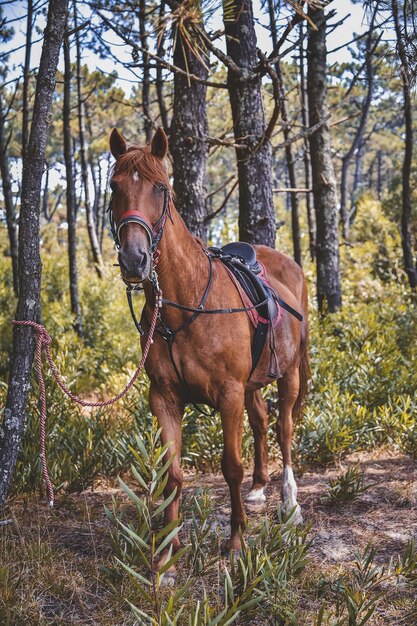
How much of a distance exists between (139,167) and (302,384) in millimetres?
3034

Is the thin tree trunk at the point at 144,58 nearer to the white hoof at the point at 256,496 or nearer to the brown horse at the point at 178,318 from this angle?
the brown horse at the point at 178,318

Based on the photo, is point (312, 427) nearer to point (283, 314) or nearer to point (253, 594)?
point (283, 314)

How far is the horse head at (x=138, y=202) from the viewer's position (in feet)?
8.99

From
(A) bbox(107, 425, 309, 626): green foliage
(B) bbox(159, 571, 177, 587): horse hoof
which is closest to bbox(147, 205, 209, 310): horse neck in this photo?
(A) bbox(107, 425, 309, 626): green foliage

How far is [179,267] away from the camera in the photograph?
3367mm

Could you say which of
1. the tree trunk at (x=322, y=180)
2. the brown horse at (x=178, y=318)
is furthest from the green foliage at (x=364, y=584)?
the tree trunk at (x=322, y=180)

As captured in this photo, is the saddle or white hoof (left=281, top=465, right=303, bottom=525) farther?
white hoof (left=281, top=465, right=303, bottom=525)

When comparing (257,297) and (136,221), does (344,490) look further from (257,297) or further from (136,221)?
(136,221)

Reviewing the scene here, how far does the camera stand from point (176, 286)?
3.37 meters

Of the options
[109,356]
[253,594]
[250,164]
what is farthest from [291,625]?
[109,356]

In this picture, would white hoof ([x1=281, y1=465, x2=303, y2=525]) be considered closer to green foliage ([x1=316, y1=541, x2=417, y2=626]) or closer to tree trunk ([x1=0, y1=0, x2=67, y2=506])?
green foliage ([x1=316, y1=541, x2=417, y2=626])

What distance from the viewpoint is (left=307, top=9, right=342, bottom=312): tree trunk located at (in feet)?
30.1

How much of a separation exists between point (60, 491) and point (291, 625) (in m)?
2.50

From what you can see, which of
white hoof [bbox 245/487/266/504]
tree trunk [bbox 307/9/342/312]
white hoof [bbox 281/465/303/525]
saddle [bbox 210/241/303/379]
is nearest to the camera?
saddle [bbox 210/241/303/379]
